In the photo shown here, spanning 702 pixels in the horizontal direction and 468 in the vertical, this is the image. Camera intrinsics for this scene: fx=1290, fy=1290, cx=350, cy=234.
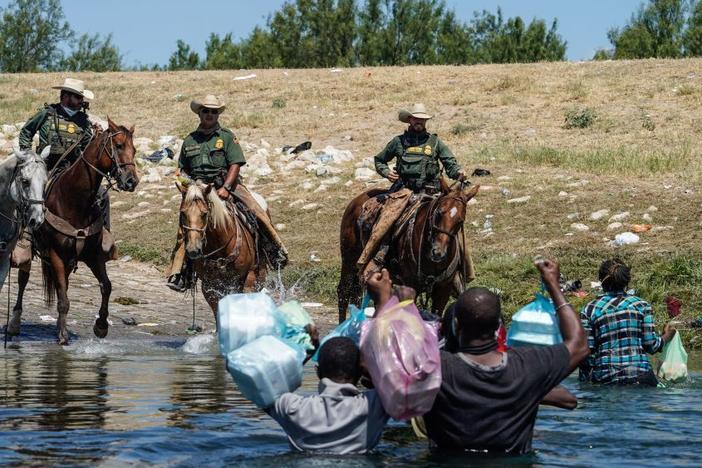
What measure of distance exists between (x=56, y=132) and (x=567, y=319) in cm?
924

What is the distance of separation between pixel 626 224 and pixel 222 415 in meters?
11.1

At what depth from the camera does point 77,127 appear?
579 inches

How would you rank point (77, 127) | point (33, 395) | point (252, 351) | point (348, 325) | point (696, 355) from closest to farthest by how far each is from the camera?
point (252, 351)
point (348, 325)
point (33, 395)
point (696, 355)
point (77, 127)

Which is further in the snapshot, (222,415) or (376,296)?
(222,415)

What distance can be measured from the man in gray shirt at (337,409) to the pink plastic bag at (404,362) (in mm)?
271

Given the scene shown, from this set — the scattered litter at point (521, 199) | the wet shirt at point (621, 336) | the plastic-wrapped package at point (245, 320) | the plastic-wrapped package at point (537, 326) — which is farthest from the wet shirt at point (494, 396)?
the scattered litter at point (521, 199)

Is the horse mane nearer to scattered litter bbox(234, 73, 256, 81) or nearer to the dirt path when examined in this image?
the dirt path

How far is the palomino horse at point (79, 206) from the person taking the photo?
45.9 feet

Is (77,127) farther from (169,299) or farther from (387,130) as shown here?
(387,130)

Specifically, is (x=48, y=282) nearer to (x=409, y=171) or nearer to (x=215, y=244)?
(x=215, y=244)

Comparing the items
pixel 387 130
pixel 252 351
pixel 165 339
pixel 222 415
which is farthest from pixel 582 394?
pixel 387 130

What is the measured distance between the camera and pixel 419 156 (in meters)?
14.3

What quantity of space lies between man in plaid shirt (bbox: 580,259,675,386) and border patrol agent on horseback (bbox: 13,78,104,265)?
21.5ft

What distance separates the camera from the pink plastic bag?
6242 millimetres
